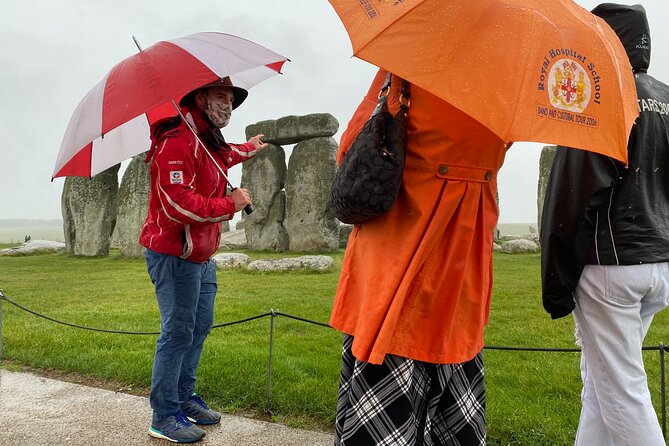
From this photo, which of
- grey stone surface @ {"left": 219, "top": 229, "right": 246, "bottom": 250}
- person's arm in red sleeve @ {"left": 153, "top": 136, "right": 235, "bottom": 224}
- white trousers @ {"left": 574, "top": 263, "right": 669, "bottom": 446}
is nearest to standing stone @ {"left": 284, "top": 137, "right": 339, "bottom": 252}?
grey stone surface @ {"left": 219, "top": 229, "right": 246, "bottom": 250}

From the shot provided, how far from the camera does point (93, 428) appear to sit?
2.82 meters

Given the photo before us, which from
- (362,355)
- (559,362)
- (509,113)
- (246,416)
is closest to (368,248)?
(362,355)

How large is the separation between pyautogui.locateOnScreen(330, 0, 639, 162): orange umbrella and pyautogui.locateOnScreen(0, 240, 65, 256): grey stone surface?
46.8 ft

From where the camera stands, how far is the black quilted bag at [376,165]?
1526mm

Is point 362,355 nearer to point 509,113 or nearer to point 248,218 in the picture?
point 509,113

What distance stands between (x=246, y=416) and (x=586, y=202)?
212 cm

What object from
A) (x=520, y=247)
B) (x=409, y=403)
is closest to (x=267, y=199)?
(x=520, y=247)

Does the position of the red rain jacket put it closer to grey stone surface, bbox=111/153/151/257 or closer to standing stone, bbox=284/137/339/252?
standing stone, bbox=284/137/339/252

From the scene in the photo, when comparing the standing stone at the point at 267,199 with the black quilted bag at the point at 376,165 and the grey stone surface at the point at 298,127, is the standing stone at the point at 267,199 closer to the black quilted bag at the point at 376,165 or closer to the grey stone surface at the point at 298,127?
the grey stone surface at the point at 298,127

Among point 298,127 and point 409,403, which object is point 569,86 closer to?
point 409,403

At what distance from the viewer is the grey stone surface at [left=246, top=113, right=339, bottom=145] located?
40.9 feet

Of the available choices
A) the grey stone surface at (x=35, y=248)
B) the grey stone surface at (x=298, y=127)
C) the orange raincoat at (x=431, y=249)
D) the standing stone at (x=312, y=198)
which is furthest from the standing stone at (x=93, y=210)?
the orange raincoat at (x=431, y=249)

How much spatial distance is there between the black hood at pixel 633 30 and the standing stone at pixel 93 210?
12291 millimetres

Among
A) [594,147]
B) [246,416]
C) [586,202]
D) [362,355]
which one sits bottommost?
[246,416]
